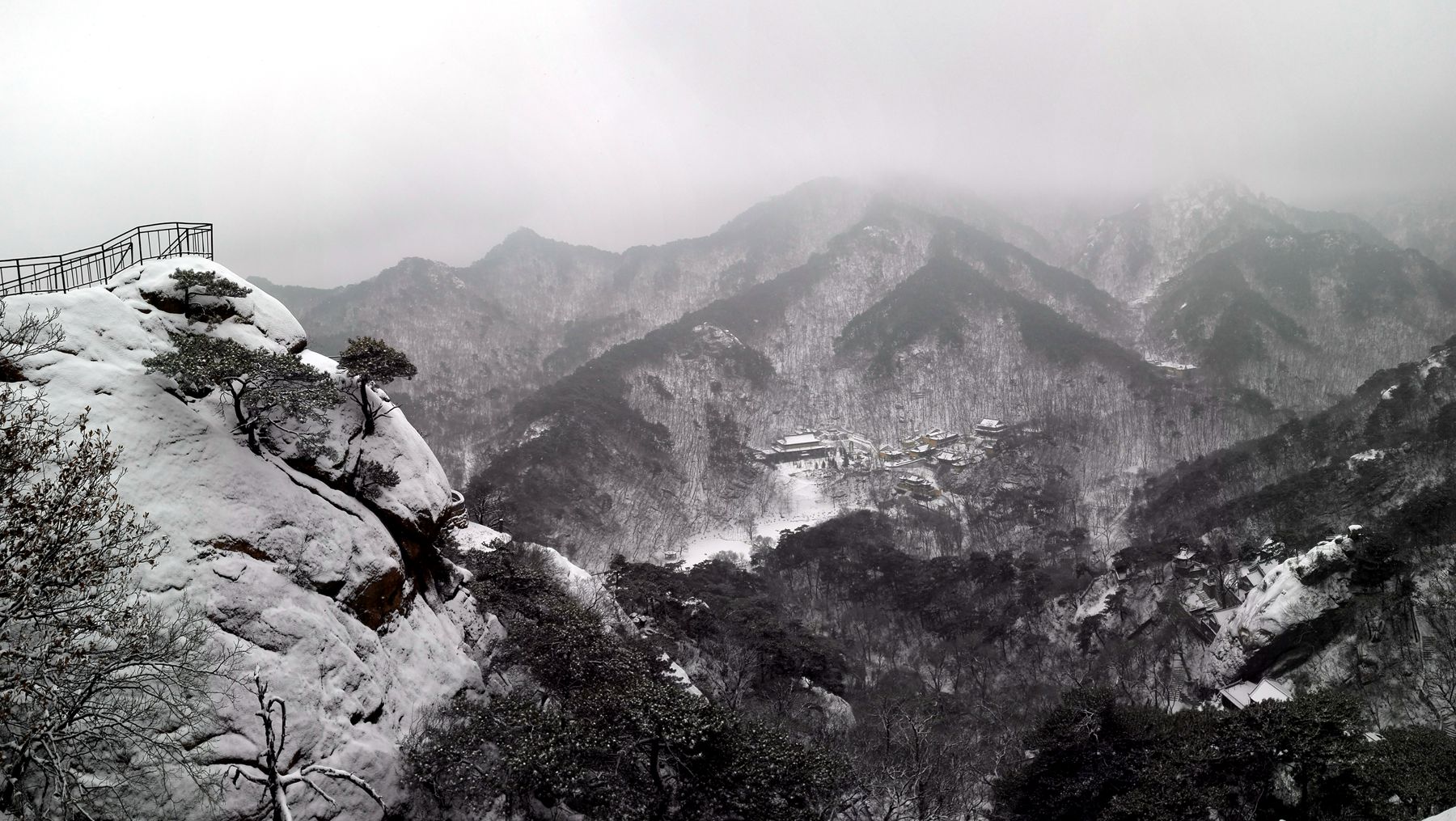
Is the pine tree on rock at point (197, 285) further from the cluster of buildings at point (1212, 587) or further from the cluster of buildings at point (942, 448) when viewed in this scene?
the cluster of buildings at point (942, 448)

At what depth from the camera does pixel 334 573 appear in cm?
1753

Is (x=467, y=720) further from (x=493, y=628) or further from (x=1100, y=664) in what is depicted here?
(x=1100, y=664)

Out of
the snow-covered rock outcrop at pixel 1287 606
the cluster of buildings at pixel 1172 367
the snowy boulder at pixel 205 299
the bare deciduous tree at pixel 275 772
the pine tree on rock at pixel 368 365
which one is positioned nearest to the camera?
the bare deciduous tree at pixel 275 772

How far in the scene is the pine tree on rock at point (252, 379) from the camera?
15.9 m

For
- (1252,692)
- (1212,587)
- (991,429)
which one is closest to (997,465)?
(991,429)

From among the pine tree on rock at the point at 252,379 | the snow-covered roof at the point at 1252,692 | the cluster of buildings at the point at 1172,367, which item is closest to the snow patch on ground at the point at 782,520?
the snow-covered roof at the point at 1252,692

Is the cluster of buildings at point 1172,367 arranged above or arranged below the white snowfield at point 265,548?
below

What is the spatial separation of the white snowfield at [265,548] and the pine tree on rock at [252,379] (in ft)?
1.82

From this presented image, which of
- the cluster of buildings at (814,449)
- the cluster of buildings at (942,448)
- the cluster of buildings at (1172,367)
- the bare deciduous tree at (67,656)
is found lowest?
the cluster of buildings at (814,449)

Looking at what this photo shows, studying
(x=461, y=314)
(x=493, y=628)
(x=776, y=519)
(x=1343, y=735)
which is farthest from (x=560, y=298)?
(x=1343, y=735)

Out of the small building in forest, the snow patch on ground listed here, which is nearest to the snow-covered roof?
the snow patch on ground

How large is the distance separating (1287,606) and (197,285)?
59563 mm

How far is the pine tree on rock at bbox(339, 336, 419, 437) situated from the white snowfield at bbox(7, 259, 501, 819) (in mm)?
450

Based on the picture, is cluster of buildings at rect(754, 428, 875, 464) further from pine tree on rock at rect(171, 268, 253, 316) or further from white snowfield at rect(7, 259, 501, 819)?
pine tree on rock at rect(171, 268, 253, 316)
